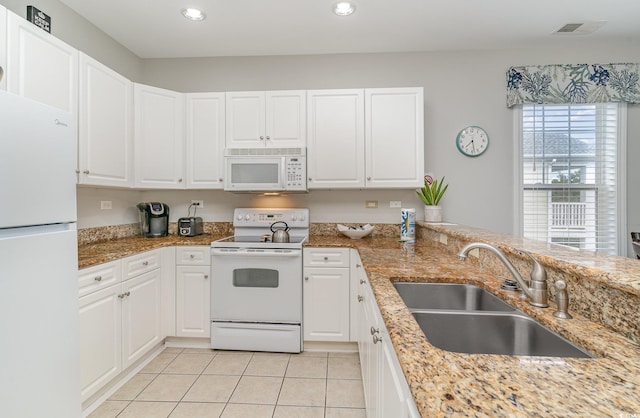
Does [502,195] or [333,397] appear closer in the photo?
[333,397]

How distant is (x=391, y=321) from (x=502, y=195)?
2578 mm

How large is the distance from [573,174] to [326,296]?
2637mm

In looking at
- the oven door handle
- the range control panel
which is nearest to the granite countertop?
the oven door handle

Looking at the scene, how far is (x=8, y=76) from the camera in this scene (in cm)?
146

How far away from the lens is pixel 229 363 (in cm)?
216

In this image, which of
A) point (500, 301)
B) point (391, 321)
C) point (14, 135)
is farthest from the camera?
point (500, 301)

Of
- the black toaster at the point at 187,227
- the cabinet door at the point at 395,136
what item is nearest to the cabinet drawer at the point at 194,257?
the black toaster at the point at 187,227

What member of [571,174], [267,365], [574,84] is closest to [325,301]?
[267,365]

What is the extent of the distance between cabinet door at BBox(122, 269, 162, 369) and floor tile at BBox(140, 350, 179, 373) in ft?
0.39

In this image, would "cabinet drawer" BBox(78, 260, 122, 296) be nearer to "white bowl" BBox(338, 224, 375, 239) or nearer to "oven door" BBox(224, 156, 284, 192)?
"oven door" BBox(224, 156, 284, 192)

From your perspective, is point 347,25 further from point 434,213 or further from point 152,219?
point 152,219

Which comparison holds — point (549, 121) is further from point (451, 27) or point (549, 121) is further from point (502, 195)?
point (451, 27)

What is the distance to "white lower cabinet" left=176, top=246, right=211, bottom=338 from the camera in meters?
2.37

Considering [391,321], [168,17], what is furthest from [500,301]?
[168,17]
